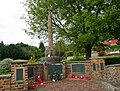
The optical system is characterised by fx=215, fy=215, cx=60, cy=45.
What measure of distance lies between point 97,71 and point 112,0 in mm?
7979

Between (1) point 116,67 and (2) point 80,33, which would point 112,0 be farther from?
(1) point 116,67

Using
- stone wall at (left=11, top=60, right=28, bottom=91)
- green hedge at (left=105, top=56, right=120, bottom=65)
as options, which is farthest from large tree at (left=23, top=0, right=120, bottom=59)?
stone wall at (left=11, top=60, right=28, bottom=91)

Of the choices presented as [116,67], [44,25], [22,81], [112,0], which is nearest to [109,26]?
[112,0]

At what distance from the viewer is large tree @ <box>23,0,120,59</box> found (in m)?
18.7

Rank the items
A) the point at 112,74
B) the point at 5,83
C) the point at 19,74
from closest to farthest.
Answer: the point at 5,83, the point at 19,74, the point at 112,74

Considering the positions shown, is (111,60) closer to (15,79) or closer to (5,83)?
A: (15,79)

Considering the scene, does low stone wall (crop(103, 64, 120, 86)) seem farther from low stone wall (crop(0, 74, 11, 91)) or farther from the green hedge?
low stone wall (crop(0, 74, 11, 91))

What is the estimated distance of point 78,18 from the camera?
754 inches

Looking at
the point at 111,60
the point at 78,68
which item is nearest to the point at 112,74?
the point at 111,60

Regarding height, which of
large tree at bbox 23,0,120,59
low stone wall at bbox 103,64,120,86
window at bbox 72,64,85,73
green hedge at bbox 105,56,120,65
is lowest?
low stone wall at bbox 103,64,120,86

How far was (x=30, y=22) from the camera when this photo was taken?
79.5 feet

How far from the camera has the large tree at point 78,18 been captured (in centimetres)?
1873

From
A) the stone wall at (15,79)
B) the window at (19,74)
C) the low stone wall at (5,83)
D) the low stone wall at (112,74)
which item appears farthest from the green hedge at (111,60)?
the low stone wall at (5,83)

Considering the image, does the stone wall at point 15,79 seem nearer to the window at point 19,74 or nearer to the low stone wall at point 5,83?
the window at point 19,74
